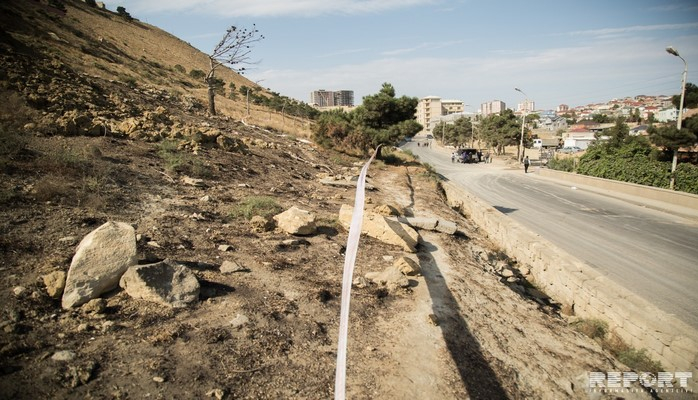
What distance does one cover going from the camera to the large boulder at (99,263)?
12.2ft

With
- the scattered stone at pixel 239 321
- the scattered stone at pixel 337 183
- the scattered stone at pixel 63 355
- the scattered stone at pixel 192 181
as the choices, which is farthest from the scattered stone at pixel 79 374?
the scattered stone at pixel 337 183

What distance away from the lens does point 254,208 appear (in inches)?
305

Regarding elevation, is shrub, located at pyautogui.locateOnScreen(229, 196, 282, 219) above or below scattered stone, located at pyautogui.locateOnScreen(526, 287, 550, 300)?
above

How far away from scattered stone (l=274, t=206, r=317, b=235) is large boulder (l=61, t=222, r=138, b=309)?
10.5ft

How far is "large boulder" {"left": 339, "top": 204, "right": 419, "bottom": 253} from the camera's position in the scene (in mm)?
7445

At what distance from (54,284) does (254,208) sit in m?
4.23

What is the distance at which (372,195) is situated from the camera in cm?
1319

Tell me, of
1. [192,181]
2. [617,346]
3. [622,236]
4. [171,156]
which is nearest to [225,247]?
[192,181]

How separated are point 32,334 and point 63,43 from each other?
32.0 m

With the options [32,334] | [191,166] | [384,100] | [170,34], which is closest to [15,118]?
[191,166]

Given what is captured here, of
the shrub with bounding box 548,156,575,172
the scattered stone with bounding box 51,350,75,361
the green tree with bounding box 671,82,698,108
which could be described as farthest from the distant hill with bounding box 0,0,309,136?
the green tree with bounding box 671,82,698,108

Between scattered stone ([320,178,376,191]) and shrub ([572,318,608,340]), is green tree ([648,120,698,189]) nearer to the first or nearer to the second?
shrub ([572,318,608,340])

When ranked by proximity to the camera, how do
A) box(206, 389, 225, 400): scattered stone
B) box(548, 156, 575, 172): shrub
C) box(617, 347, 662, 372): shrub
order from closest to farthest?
box(206, 389, 225, 400): scattered stone, box(617, 347, 662, 372): shrub, box(548, 156, 575, 172): shrub

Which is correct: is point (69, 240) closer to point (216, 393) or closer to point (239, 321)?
point (239, 321)
